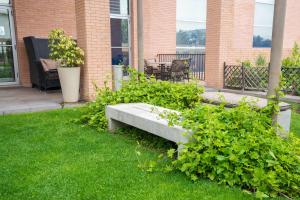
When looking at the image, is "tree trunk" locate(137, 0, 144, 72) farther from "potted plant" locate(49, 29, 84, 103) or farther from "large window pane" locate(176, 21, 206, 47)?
"large window pane" locate(176, 21, 206, 47)

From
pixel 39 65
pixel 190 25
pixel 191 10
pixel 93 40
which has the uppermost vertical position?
pixel 191 10

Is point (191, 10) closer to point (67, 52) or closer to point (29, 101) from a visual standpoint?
point (67, 52)

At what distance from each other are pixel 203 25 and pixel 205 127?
32.4 feet

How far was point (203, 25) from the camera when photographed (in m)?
11.8

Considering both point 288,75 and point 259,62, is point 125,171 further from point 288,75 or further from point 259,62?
point 259,62

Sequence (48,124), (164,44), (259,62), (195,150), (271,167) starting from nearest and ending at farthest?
(271,167)
(195,150)
(48,124)
(259,62)
(164,44)

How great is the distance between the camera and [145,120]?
10.3 ft

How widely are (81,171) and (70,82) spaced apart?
10.0 ft

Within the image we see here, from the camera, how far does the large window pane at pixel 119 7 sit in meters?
9.30

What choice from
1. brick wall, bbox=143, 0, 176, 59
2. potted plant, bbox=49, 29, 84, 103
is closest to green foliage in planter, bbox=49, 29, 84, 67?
potted plant, bbox=49, 29, 84, 103

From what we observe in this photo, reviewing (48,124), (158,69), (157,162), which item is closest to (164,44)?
(158,69)

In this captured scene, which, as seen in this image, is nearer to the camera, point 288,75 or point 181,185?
point 181,185

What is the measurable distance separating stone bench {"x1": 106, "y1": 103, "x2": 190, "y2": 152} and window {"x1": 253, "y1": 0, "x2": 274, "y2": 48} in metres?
9.38

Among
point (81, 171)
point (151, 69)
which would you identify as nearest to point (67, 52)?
point (81, 171)
